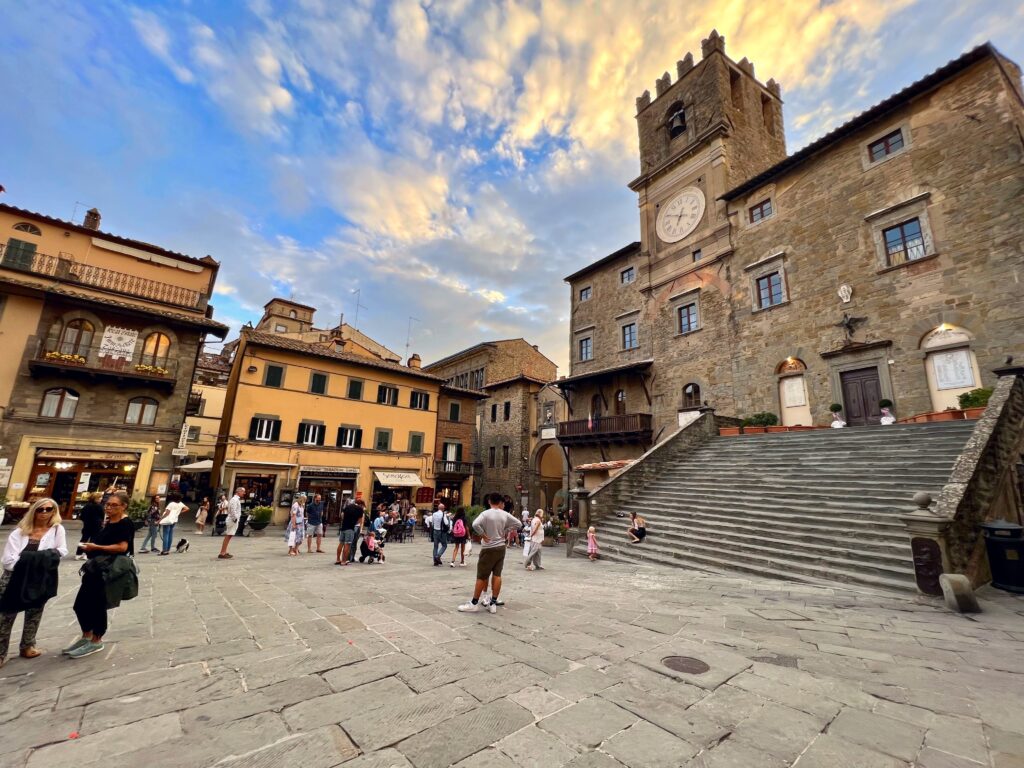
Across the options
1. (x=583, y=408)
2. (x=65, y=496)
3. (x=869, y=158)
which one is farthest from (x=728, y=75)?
(x=65, y=496)

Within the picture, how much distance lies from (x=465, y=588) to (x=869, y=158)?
70.0ft

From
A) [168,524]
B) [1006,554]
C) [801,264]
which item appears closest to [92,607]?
[168,524]

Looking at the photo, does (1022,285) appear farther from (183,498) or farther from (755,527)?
(183,498)

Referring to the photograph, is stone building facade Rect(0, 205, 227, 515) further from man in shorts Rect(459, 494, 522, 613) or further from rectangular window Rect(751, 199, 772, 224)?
rectangular window Rect(751, 199, 772, 224)

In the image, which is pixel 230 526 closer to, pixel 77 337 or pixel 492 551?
pixel 492 551

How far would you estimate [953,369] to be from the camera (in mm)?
13703

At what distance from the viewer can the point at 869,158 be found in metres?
16.8

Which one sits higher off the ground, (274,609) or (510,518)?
(510,518)

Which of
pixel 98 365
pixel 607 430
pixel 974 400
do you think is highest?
pixel 98 365

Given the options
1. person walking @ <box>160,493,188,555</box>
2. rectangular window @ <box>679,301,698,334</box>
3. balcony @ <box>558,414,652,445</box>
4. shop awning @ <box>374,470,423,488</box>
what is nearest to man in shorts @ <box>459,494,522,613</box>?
person walking @ <box>160,493,188,555</box>

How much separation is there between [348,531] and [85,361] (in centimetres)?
1518

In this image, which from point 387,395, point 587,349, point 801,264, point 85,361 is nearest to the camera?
point 85,361

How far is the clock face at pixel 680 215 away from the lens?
2302cm

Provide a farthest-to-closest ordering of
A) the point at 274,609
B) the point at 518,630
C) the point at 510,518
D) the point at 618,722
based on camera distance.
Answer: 1. the point at 510,518
2. the point at 274,609
3. the point at 518,630
4. the point at 618,722
